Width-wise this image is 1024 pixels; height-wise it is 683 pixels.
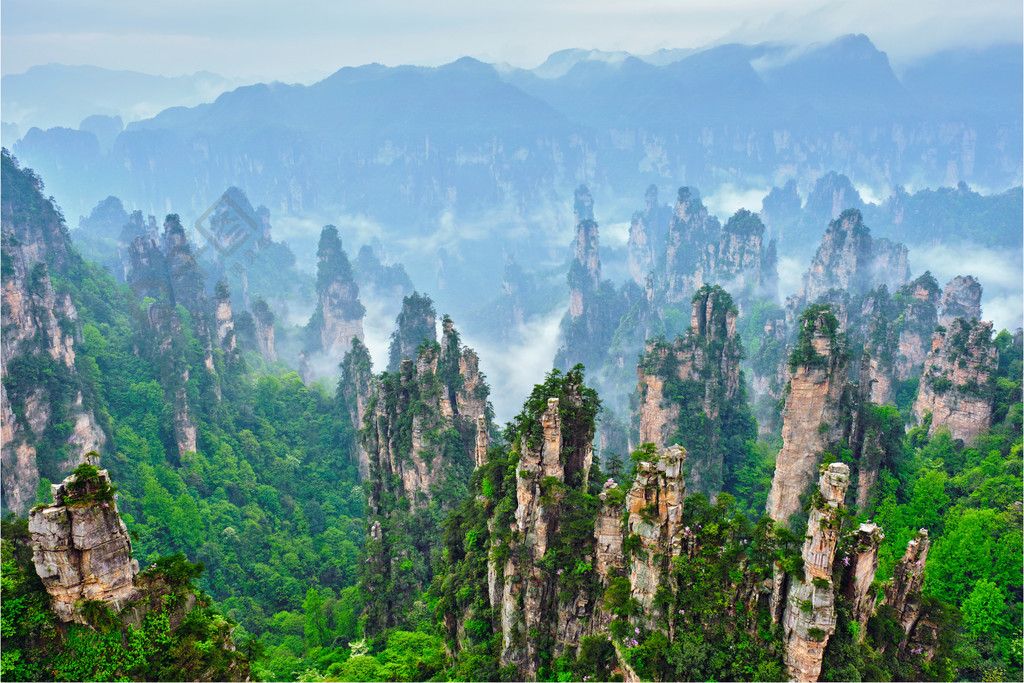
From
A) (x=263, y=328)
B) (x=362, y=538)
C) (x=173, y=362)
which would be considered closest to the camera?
(x=362, y=538)

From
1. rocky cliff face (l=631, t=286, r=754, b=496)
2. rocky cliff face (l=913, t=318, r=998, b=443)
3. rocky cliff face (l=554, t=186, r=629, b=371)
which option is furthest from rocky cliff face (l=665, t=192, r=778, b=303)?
rocky cliff face (l=913, t=318, r=998, b=443)

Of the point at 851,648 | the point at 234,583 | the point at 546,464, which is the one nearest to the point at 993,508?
the point at 851,648

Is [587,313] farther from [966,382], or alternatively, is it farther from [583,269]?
[966,382]

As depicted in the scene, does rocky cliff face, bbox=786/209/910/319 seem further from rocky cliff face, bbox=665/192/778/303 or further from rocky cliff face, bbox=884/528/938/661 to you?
rocky cliff face, bbox=884/528/938/661

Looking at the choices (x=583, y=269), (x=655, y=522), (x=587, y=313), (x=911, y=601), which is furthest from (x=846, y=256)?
(x=655, y=522)

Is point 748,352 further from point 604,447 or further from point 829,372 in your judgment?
point 829,372

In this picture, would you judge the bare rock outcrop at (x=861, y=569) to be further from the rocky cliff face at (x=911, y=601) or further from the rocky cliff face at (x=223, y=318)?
the rocky cliff face at (x=223, y=318)

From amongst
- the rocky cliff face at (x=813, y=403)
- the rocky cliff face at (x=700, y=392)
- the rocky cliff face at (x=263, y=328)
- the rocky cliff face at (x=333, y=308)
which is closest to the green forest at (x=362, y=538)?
the rocky cliff face at (x=700, y=392)
